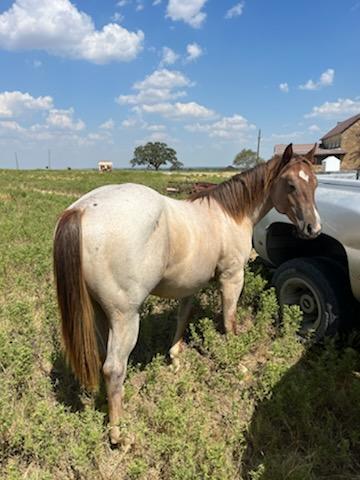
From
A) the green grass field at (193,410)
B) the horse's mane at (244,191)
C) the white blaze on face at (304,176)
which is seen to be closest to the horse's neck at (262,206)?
the horse's mane at (244,191)

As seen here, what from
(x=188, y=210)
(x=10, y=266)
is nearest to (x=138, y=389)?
(x=188, y=210)

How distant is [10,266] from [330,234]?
181 inches

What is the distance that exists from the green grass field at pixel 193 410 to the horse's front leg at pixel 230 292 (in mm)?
167

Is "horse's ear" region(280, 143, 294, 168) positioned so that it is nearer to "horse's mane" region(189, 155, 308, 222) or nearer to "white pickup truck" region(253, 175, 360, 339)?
"horse's mane" region(189, 155, 308, 222)

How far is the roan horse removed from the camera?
220 cm

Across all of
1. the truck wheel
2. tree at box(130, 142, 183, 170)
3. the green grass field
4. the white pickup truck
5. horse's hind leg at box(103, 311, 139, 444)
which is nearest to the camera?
the green grass field

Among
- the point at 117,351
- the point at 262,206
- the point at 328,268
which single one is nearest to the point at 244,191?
the point at 262,206

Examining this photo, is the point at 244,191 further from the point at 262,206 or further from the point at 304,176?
the point at 304,176

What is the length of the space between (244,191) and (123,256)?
162 centimetres

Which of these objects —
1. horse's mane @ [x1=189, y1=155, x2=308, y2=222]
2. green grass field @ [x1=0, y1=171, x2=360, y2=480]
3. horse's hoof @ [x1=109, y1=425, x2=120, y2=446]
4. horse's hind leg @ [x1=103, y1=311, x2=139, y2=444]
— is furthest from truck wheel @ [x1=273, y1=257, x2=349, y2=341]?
horse's hoof @ [x1=109, y1=425, x2=120, y2=446]

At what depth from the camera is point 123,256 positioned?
2.21 meters

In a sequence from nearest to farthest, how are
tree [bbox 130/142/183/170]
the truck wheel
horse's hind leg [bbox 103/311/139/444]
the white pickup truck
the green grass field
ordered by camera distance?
the green grass field
horse's hind leg [bbox 103/311/139/444]
the white pickup truck
the truck wheel
tree [bbox 130/142/183/170]

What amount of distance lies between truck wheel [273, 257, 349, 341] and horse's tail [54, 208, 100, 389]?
1857 mm

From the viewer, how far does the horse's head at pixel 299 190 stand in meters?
3.02
